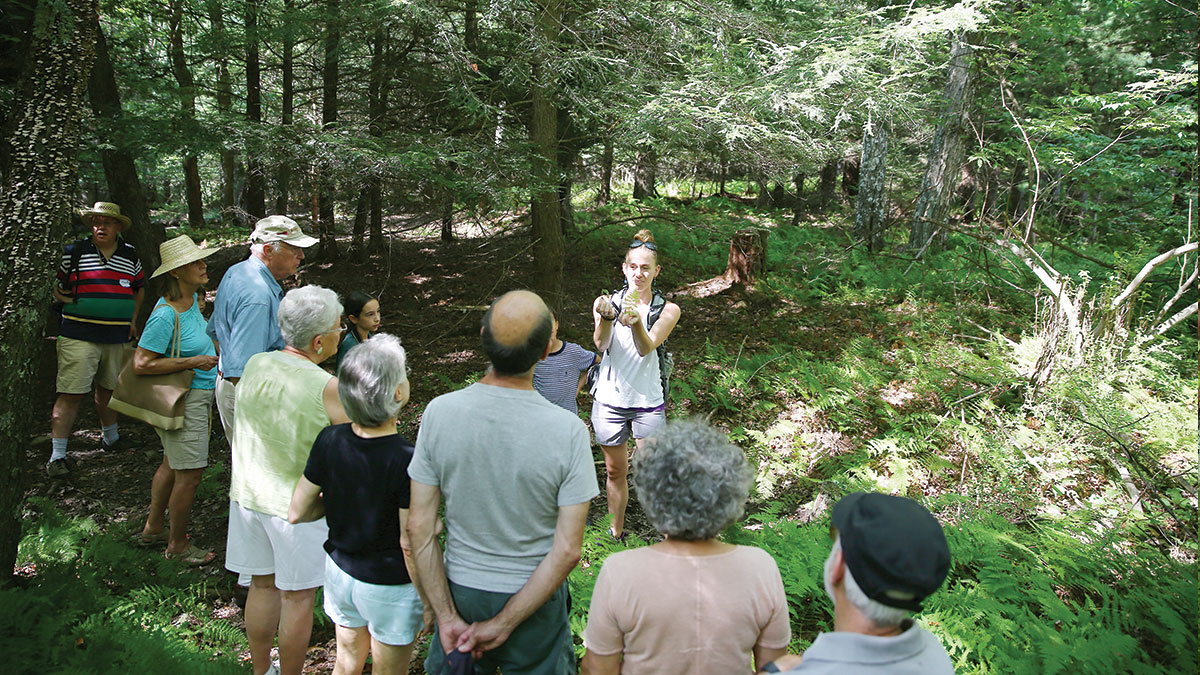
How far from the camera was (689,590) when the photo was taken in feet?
5.80

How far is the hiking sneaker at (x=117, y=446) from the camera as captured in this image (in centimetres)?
587

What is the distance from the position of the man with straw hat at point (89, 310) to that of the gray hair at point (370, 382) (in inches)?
171

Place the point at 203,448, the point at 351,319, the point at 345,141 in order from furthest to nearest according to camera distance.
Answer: the point at 345,141 < the point at 203,448 < the point at 351,319

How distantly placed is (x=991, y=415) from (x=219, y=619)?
21.2 feet

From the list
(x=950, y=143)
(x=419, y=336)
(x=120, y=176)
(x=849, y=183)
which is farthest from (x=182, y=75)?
(x=849, y=183)

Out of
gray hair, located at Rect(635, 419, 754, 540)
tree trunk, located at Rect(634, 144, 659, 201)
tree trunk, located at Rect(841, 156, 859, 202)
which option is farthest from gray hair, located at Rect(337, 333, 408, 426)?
tree trunk, located at Rect(841, 156, 859, 202)

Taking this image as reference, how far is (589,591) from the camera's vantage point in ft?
11.9

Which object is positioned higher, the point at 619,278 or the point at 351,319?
the point at 351,319

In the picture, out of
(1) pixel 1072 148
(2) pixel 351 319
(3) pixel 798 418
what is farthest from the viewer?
(1) pixel 1072 148

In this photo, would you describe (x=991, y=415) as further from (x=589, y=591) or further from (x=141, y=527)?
(x=141, y=527)

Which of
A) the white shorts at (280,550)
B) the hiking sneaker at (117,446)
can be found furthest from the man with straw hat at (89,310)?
the white shorts at (280,550)

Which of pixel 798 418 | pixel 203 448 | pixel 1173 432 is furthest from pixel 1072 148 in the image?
pixel 203 448

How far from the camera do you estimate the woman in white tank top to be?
4.24m

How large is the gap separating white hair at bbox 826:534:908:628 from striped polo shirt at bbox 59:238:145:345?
6191 mm
